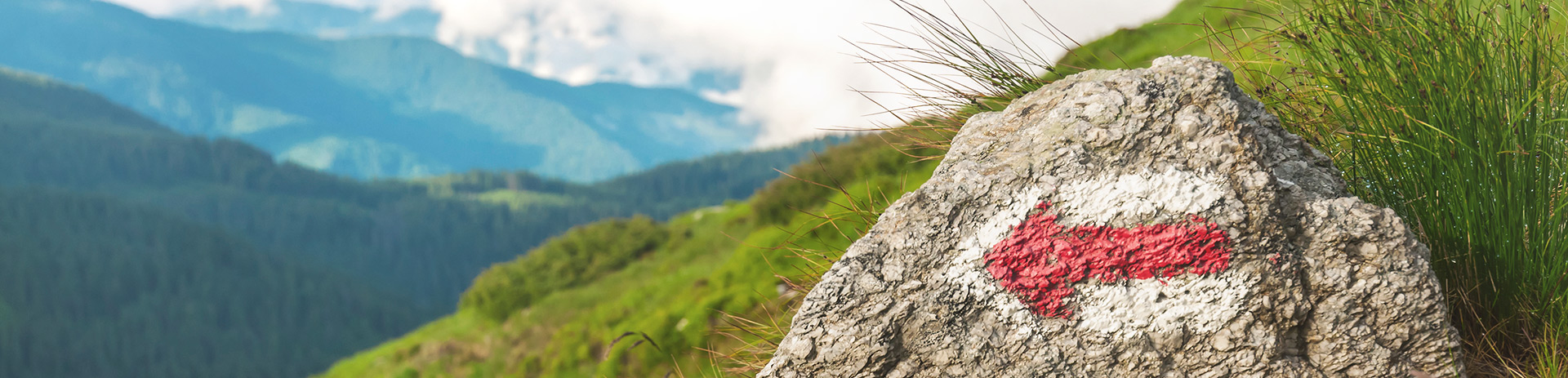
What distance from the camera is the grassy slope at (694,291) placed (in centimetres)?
689

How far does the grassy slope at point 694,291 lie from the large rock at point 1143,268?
27.4 inches

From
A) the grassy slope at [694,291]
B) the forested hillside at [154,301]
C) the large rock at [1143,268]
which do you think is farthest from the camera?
the forested hillside at [154,301]

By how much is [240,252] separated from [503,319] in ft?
648

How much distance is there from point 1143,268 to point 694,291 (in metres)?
9.70

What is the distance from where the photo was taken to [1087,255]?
268 centimetres

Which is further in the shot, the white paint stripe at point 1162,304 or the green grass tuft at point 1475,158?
the green grass tuft at point 1475,158

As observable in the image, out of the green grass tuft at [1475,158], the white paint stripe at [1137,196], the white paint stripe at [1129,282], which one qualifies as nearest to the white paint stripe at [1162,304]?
the white paint stripe at [1129,282]

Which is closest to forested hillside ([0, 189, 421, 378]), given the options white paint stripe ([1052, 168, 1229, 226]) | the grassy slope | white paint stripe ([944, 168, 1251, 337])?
the grassy slope

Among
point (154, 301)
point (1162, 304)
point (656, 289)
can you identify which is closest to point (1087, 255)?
point (1162, 304)

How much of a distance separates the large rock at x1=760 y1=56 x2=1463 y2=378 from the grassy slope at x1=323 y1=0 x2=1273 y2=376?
0.70 metres

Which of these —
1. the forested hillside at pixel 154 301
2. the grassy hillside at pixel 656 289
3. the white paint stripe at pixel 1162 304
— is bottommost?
the forested hillside at pixel 154 301

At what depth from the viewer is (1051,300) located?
270cm

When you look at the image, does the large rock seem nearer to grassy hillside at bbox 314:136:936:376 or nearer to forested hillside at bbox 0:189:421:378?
grassy hillside at bbox 314:136:936:376

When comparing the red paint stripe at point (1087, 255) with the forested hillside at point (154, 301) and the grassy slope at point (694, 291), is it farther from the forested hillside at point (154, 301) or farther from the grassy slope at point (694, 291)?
the forested hillside at point (154, 301)
